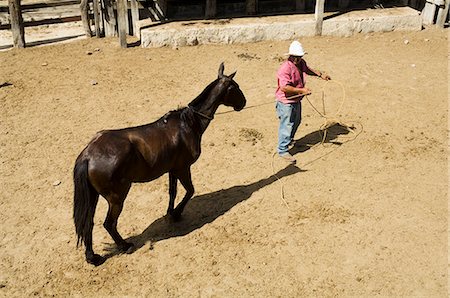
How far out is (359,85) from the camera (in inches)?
408

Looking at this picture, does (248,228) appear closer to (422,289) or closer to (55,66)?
(422,289)

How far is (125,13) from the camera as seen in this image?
497 inches

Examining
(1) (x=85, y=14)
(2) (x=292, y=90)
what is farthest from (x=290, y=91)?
(1) (x=85, y=14)

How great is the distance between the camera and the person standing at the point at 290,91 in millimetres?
7059

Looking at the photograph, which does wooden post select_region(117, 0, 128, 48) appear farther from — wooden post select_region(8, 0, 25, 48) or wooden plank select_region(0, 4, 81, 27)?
wooden post select_region(8, 0, 25, 48)

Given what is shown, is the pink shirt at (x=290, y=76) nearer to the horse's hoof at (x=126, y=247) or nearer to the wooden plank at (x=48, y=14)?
the horse's hoof at (x=126, y=247)

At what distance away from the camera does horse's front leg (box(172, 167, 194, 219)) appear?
19.7ft

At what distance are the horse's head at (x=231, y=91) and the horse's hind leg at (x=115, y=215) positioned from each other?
1.75 m

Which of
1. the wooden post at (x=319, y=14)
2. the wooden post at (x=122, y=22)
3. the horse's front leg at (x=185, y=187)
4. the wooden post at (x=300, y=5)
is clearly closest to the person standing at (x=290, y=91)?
the horse's front leg at (x=185, y=187)

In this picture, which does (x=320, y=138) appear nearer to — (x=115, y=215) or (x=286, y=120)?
(x=286, y=120)

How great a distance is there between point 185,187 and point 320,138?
325cm

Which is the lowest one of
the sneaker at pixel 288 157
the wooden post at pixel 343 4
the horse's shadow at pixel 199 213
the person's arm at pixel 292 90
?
the horse's shadow at pixel 199 213

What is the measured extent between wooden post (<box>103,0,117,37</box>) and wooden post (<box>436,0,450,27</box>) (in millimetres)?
9306

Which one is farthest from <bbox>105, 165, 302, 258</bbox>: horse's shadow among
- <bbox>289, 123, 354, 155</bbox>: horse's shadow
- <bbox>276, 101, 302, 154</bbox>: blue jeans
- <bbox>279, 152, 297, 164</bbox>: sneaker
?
<bbox>289, 123, 354, 155</bbox>: horse's shadow
